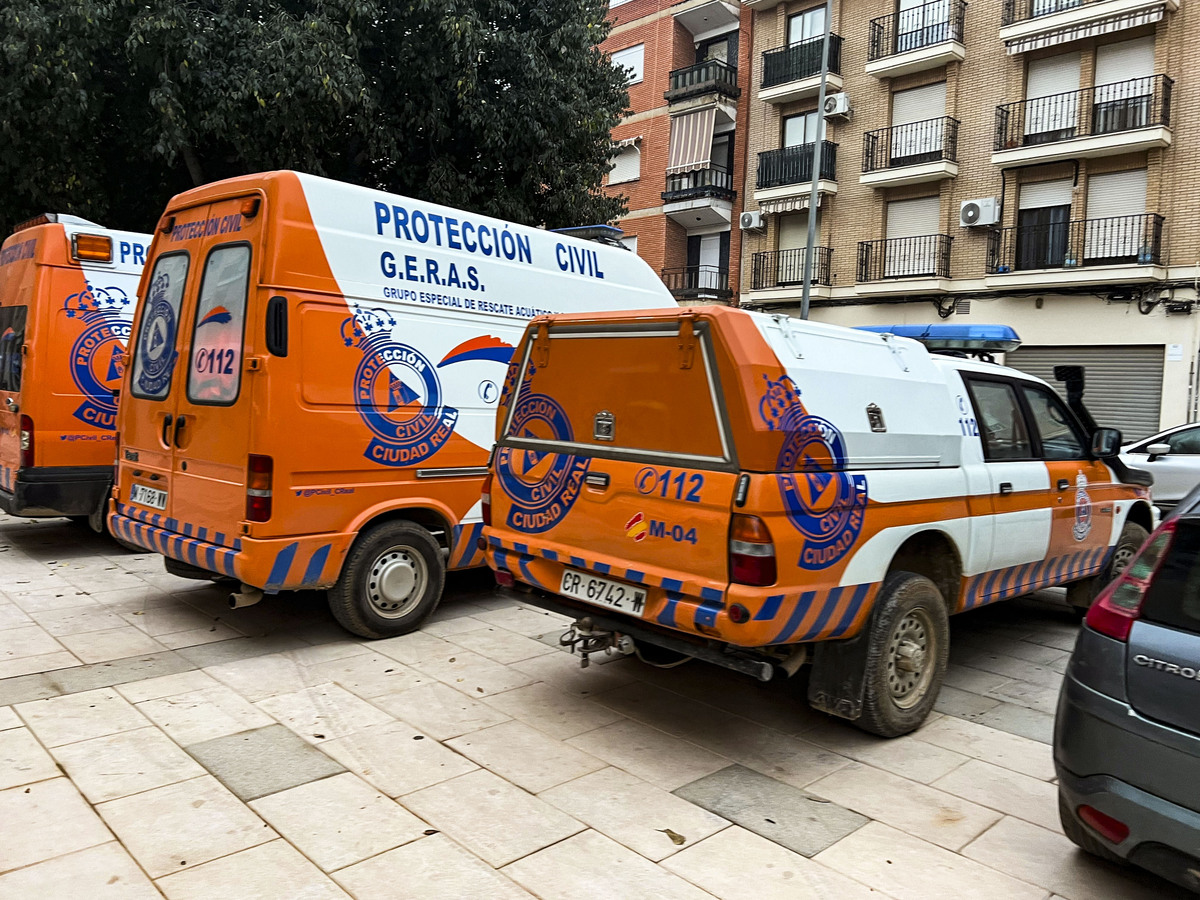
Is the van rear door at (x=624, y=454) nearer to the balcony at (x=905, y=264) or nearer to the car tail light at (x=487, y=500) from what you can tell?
the car tail light at (x=487, y=500)

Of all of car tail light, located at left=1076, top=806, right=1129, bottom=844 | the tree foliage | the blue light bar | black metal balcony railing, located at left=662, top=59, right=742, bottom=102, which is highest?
black metal balcony railing, located at left=662, top=59, right=742, bottom=102

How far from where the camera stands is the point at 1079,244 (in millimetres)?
20453

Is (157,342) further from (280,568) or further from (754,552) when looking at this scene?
(754,552)

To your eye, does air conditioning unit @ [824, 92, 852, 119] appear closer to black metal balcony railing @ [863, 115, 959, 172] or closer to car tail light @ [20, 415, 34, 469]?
black metal balcony railing @ [863, 115, 959, 172]

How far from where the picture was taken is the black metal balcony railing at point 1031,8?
2067 cm

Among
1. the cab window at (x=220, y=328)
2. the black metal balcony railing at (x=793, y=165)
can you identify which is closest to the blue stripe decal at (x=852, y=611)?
the cab window at (x=220, y=328)

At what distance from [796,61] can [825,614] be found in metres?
25.9

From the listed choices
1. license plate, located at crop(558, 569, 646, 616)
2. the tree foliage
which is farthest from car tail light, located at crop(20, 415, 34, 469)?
license plate, located at crop(558, 569, 646, 616)

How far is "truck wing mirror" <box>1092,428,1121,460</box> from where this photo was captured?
601 cm

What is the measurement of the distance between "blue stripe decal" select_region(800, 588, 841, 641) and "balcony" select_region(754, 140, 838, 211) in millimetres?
22888

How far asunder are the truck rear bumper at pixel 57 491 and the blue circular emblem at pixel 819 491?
6.79 m

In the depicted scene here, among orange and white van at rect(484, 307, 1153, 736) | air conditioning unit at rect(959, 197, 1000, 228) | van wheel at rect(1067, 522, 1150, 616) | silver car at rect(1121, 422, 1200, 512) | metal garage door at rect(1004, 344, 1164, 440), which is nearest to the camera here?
orange and white van at rect(484, 307, 1153, 736)

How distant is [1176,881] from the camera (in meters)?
2.71

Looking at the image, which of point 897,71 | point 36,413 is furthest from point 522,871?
point 897,71
